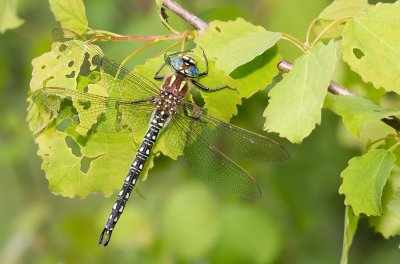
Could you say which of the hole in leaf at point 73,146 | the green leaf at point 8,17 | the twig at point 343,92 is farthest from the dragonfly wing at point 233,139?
the green leaf at point 8,17

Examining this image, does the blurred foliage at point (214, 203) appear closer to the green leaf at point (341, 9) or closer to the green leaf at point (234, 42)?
the green leaf at point (341, 9)

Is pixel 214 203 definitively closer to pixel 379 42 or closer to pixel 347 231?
pixel 347 231

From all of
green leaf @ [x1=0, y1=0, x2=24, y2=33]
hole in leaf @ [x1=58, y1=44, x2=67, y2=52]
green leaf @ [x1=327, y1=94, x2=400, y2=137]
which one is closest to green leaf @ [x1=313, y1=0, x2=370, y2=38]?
green leaf @ [x1=327, y1=94, x2=400, y2=137]

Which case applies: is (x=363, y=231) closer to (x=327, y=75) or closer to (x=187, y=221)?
(x=187, y=221)

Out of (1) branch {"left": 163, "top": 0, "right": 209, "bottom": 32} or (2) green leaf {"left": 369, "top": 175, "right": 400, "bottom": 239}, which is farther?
(1) branch {"left": 163, "top": 0, "right": 209, "bottom": 32}

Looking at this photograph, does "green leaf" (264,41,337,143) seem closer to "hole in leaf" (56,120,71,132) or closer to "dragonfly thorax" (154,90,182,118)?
"dragonfly thorax" (154,90,182,118)

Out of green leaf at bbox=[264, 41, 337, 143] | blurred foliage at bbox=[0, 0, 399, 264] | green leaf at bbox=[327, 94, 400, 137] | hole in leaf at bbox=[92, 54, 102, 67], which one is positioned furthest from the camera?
blurred foliage at bbox=[0, 0, 399, 264]

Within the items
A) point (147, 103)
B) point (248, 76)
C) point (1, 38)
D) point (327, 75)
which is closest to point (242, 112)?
point (147, 103)
